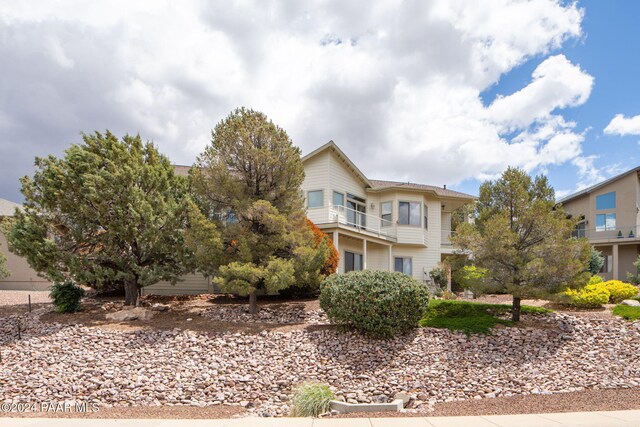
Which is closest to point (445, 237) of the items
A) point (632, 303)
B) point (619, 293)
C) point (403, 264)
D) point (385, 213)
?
point (403, 264)

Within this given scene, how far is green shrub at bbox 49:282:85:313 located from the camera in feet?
44.7

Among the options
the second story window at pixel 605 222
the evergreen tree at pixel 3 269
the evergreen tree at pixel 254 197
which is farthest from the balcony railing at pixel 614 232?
the evergreen tree at pixel 3 269

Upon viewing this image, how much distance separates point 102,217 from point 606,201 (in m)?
36.0

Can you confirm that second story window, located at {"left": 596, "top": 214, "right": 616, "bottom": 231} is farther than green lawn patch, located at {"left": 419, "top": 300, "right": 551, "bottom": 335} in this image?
Yes

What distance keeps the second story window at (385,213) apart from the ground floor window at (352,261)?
272 centimetres

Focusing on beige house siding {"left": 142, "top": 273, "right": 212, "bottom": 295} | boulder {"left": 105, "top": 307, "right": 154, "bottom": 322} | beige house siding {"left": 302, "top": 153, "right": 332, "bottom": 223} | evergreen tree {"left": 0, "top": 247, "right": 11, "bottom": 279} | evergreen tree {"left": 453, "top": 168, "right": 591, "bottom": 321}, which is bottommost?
boulder {"left": 105, "top": 307, "right": 154, "bottom": 322}

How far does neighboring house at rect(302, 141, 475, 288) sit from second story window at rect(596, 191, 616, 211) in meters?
14.6

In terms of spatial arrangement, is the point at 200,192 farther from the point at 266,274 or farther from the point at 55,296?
the point at 55,296

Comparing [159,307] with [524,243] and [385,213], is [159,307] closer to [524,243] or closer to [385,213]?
[524,243]

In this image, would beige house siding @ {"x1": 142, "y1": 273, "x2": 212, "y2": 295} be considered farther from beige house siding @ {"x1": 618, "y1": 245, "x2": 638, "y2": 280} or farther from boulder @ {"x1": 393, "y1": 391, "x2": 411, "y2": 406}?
beige house siding @ {"x1": 618, "y1": 245, "x2": 638, "y2": 280}

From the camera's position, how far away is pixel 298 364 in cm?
1025

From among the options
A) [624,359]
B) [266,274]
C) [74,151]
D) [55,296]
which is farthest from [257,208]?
[624,359]

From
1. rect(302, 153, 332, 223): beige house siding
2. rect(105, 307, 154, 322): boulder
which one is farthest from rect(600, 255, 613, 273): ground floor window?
rect(105, 307, 154, 322): boulder

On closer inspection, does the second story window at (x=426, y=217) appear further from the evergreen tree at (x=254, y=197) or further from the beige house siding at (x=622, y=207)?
the beige house siding at (x=622, y=207)
